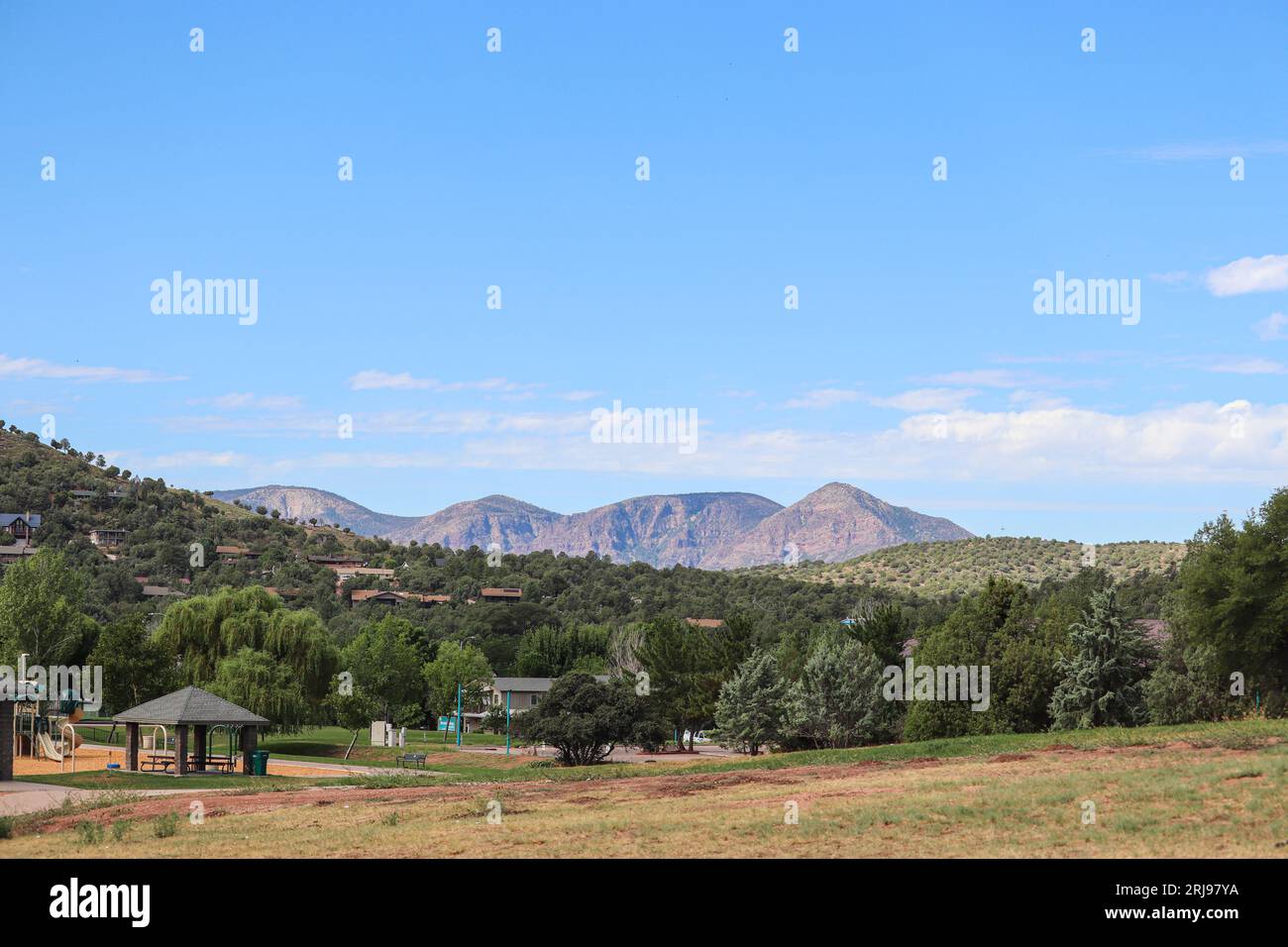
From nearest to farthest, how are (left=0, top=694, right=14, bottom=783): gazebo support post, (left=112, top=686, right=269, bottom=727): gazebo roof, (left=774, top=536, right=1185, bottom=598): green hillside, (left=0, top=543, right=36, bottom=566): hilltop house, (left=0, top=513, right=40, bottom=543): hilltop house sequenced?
(left=0, top=694, right=14, bottom=783): gazebo support post
(left=112, top=686, right=269, bottom=727): gazebo roof
(left=0, top=543, right=36, bottom=566): hilltop house
(left=0, top=513, right=40, bottom=543): hilltop house
(left=774, top=536, right=1185, bottom=598): green hillside

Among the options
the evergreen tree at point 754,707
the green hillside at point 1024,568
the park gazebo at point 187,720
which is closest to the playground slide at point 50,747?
the park gazebo at point 187,720

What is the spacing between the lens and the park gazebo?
146ft

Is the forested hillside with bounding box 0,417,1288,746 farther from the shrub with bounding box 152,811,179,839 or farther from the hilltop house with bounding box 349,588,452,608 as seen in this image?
the shrub with bounding box 152,811,179,839

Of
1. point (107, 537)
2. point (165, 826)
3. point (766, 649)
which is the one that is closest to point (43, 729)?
point (165, 826)

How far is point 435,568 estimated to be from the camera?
174 meters

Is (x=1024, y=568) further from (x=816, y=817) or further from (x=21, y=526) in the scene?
(x=816, y=817)

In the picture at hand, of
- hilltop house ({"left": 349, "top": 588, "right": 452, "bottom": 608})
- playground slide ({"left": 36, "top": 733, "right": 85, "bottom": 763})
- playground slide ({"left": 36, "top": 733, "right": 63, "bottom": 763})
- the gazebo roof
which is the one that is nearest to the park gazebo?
the gazebo roof

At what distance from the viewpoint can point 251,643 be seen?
69000 millimetres

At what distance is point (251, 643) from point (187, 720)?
25.2 metres

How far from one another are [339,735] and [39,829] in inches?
2271

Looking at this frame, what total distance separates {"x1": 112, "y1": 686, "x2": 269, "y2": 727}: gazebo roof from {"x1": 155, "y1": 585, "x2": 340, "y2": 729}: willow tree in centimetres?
1906

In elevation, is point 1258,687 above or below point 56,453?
below
